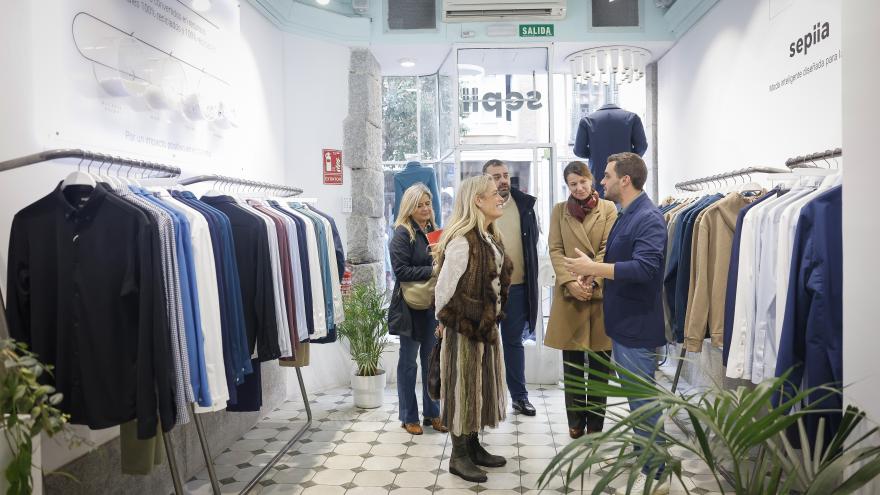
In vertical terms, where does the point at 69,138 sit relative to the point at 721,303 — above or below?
above

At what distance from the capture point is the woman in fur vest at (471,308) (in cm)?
321

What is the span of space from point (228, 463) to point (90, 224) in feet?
6.36

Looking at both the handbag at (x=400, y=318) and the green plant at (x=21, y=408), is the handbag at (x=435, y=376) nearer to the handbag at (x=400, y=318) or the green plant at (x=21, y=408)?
the handbag at (x=400, y=318)

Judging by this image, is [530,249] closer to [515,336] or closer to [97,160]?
[515,336]

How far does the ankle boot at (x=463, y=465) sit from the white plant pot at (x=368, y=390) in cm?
150

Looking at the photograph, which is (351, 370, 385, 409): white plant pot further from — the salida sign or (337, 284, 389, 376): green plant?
the salida sign

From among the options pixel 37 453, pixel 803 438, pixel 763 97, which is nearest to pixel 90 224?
pixel 37 453

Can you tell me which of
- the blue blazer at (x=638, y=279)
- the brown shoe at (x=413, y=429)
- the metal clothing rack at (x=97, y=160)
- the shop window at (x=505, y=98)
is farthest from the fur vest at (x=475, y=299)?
the shop window at (x=505, y=98)

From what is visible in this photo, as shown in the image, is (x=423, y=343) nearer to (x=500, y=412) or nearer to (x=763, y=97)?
(x=500, y=412)

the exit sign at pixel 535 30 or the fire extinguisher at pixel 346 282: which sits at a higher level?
the exit sign at pixel 535 30

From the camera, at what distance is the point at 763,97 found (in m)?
4.38

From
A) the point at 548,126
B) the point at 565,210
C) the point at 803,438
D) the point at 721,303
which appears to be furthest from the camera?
the point at 548,126

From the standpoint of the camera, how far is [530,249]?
4531 mm

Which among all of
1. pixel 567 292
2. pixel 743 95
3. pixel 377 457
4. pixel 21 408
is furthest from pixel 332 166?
pixel 21 408
